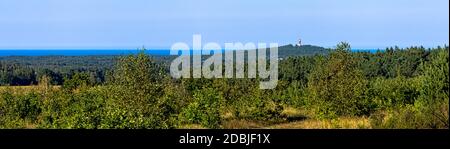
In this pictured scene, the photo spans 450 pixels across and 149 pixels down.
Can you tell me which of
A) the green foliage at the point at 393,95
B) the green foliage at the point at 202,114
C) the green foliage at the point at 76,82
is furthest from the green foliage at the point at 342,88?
the green foliage at the point at 76,82

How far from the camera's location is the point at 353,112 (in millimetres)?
30188

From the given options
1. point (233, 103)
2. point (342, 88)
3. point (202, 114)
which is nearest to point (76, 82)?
point (233, 103)

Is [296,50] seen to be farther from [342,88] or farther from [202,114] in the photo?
[202,114]

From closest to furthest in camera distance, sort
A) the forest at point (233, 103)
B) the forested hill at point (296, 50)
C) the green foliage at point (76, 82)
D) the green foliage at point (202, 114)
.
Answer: the forest at point (233, 103), the green foliage at point (202, 114), the green foliage at point (76, 82), the forested hill at point (296, 50)

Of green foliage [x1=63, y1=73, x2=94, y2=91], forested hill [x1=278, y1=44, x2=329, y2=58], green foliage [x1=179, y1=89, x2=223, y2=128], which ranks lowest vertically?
green foliage [x1=179, y1=89, x2=223, y2=128]

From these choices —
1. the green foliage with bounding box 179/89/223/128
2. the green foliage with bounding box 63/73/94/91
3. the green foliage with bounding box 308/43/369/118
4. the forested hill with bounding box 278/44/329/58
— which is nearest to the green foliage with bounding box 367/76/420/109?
the green foliage with bounding box 308/43/369/118

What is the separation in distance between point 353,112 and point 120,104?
11.6 metres

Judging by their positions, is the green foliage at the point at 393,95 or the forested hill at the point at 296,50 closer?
the green foliage at the point at 393,95

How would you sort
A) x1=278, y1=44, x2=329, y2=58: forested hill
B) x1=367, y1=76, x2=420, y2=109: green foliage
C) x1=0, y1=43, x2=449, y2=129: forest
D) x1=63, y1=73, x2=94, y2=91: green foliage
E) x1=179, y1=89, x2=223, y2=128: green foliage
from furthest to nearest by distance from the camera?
x1=278, y1=44, x2=329, y2=58: forested hill < x1=63, y1=73, x2=94, y2=91: green foliage < x1=367, y1=76, x2=420, y2=109: green foliage < x1=179, y1=89, x2=223, y2=128: green foliage < x1=0, y1=43, x2=449, y2=129: forest

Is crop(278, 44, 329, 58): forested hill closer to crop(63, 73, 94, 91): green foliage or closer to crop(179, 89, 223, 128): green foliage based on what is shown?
crop(63, 73, 94, 91): green foliage

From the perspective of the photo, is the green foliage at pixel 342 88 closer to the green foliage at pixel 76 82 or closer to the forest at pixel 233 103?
the forest at pixel 233 103
